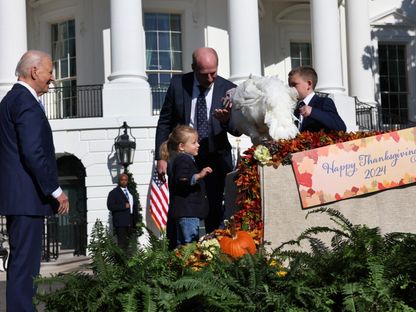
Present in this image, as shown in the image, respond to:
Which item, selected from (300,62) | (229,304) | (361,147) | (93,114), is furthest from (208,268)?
(300,62)

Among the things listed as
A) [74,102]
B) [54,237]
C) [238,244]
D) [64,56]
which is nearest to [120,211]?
[54,237]

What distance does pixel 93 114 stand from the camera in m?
22.4

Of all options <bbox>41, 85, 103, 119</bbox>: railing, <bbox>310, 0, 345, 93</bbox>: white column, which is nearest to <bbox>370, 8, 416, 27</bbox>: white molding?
<bbox>310, 0, 345, 93</bbox>: white column

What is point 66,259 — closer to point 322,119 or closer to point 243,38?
point 243,38

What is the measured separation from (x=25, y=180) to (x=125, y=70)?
51.6ft

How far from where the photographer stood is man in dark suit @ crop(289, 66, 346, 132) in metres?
7.11

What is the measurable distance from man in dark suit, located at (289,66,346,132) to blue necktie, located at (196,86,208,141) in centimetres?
85

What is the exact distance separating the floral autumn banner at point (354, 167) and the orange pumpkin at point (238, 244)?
0.56 metres

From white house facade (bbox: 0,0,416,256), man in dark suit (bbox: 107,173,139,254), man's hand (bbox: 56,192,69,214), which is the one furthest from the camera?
white house facade (bbox: 0,0,416,256)

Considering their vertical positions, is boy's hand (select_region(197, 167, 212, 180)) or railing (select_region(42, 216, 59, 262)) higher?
Answer: boy's hand (select_region(197, 167, 212, 180))

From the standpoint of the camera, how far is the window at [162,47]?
79.8 feet

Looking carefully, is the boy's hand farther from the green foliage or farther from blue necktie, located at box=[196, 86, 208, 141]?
the green foliage

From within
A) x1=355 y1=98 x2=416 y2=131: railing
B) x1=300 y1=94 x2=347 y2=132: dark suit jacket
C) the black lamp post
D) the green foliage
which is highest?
x1=355 y1=98 x2=416 y2=131: railing

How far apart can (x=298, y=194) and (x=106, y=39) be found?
18603 mm
